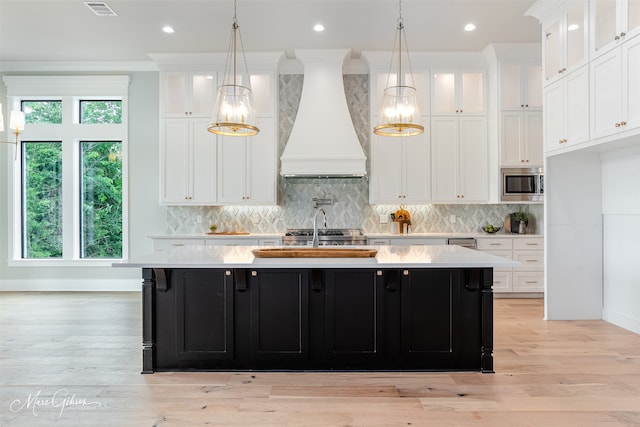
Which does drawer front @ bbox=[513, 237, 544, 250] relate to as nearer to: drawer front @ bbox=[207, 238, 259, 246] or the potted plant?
the potted plant

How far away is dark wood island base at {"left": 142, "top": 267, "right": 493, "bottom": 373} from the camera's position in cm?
293

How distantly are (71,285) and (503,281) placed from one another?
6.22 meters

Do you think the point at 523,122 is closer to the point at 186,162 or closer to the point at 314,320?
the point at 314,320

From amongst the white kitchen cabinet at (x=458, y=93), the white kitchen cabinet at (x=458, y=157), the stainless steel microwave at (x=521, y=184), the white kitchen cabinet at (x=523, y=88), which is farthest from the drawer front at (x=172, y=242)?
the white kitchen cabinet at (x=523, y=88)

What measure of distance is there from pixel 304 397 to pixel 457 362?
3.85 feet

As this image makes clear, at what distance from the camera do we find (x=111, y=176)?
6094 mm

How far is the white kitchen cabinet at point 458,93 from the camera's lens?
221 inches

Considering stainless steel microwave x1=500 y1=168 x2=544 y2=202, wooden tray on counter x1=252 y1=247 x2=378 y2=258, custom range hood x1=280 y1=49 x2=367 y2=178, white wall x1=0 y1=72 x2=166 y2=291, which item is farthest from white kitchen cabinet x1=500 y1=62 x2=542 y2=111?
white wall x1=0 y1=72 x2=166 y2=291

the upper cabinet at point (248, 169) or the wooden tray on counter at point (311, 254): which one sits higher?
the upper cabinet at point (248, 169)

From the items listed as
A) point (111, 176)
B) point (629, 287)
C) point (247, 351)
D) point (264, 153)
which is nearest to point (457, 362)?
point (247, 351)

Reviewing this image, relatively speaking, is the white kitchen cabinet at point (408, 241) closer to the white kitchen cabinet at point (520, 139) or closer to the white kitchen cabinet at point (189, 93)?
the white kitchen cabinet at point (520, 139)

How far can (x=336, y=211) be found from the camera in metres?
5.96

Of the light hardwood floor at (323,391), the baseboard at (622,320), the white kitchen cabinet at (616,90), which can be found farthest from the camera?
the baseboard at (622,320)

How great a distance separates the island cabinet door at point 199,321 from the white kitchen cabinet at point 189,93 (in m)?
3.34
